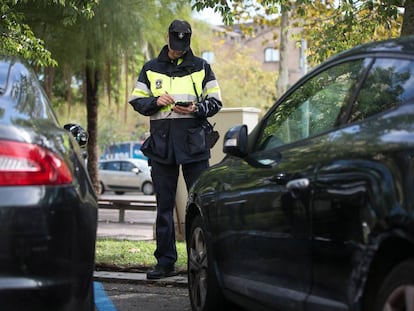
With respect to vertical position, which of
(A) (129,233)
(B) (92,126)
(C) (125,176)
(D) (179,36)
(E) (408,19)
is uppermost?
(E) (408,19)

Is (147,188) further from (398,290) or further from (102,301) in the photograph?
(398,290)

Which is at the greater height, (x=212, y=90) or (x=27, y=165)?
(x=212, y=90)

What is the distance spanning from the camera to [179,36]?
6.42 meters

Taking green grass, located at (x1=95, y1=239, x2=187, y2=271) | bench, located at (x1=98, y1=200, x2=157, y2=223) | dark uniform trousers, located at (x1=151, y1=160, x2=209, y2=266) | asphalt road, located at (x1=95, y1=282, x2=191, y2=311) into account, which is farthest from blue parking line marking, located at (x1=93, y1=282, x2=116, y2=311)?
bench, located at (x1=98, y1=200, x2=157, y2=223)

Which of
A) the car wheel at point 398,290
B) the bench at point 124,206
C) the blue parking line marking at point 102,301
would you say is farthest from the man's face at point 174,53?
the bench at point 124,206

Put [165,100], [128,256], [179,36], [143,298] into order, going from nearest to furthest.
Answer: [143,298]
[165,100]
[179,36]
[128,256]

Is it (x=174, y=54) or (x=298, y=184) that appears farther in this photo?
(x=174, y=54)

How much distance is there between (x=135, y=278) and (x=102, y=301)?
31.9 inches

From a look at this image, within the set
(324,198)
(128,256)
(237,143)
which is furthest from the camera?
(128,256)

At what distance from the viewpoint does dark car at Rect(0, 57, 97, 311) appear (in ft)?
10.2

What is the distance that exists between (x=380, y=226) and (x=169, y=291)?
11.4ft

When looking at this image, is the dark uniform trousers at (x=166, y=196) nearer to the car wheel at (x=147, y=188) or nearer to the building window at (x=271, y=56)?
the car wheel at (x=147, y=188)

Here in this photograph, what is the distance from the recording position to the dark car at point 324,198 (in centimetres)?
313

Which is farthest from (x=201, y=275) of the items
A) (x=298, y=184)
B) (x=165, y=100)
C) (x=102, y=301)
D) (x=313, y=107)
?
(x=165, y=100)
